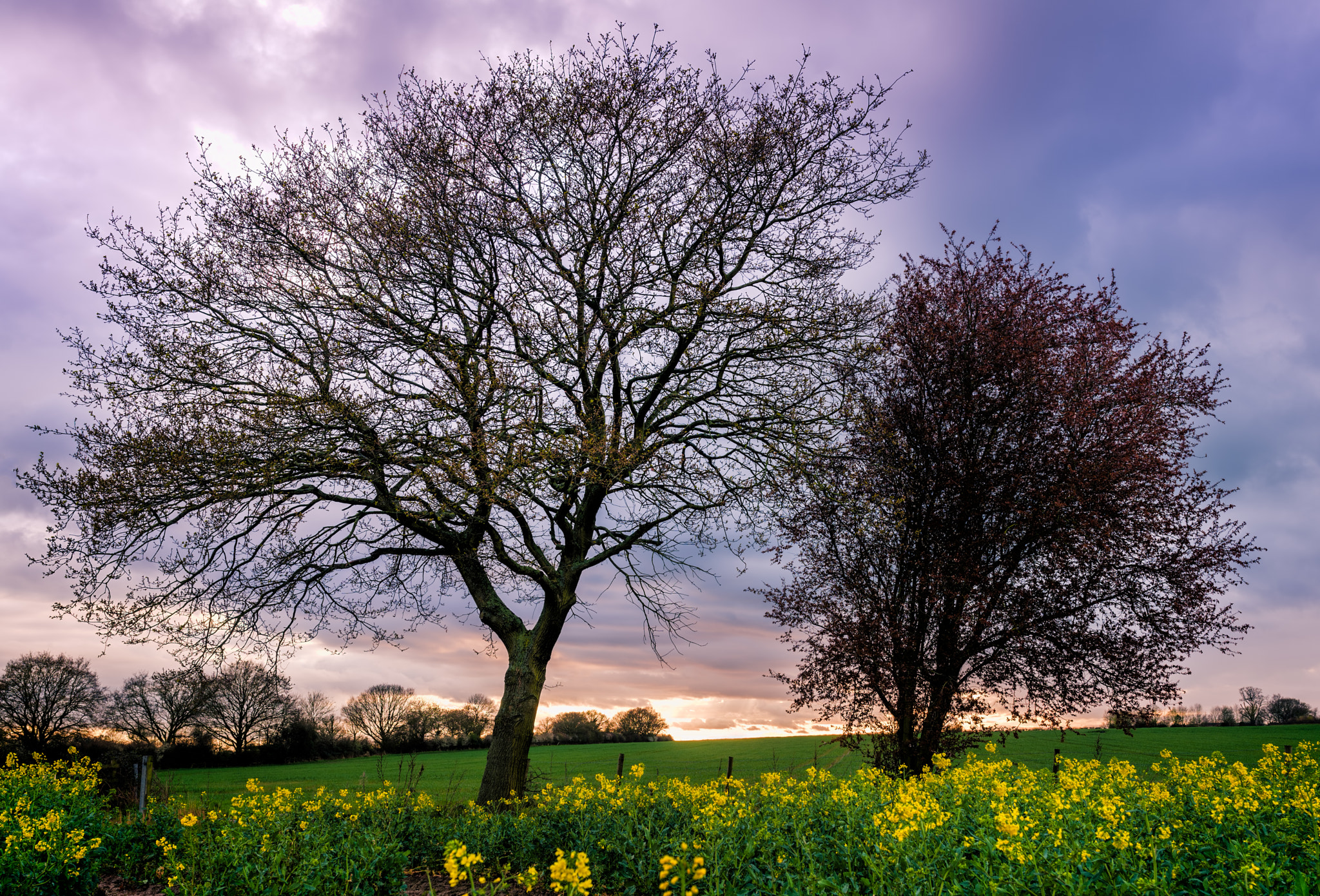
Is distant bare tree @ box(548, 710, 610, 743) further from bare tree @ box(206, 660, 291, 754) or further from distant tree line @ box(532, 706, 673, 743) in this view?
bare tree @ box(206, 660, 291, 754)

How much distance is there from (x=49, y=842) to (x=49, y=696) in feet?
110

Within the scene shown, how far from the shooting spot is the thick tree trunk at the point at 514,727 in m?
11.1

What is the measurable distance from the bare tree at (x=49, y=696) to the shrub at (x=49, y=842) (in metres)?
27.3

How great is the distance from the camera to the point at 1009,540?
1291cm

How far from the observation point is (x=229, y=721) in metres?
33.4

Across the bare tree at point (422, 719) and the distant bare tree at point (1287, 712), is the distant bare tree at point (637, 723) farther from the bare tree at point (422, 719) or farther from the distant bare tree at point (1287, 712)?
the distant bare tree at point (1287, 712)

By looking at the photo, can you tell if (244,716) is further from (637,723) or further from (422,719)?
(637,723)

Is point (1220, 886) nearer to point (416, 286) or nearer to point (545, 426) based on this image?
point (545, 426)

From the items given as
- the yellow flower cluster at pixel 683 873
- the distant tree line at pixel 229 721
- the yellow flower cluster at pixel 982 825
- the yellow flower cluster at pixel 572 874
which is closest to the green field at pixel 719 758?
the distant tree line at pixel 229 721

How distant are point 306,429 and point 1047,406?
A: 1291 cm

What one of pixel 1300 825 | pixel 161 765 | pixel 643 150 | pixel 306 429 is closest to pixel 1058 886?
pixel 1300 825

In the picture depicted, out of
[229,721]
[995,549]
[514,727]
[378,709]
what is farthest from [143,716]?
[995,549]

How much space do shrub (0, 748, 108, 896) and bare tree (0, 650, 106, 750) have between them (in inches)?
1076

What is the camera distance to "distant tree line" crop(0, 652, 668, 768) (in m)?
30.1
